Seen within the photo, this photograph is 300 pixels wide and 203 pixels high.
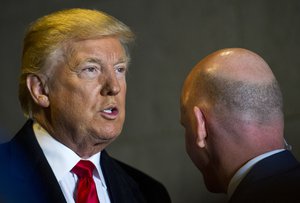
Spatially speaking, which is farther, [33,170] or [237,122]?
[33,170]

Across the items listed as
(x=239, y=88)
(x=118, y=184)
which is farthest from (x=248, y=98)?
(x=118, y=184)

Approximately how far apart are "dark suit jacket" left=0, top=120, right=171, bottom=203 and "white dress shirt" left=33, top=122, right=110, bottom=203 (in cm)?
3

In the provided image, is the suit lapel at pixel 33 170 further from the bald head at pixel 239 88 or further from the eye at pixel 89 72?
the bald head at pixel 239 88

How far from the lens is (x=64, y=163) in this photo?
211cm

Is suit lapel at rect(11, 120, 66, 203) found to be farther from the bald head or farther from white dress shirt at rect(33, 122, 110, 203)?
the bald head

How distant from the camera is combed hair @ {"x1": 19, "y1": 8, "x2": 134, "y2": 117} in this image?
214 cm

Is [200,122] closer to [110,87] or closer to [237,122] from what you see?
[237,122]

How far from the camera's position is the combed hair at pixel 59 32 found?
2.14m

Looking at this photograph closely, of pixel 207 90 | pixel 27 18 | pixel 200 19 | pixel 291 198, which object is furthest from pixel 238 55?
pixel 27 18

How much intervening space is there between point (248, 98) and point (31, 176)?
747mm

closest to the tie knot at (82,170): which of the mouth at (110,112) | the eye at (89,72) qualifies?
the mouth at (110,112)

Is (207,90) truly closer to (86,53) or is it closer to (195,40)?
(86,53)

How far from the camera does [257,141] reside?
1692 mm

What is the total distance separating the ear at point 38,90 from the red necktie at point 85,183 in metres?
0.24
